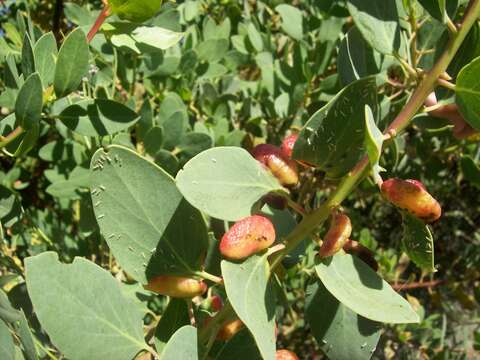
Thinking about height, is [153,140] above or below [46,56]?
below

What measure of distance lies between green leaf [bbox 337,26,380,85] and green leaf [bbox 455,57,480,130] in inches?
8.3

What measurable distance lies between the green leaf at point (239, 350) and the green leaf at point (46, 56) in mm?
541

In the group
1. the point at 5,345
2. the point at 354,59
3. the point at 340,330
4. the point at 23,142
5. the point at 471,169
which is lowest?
the point at 471,169

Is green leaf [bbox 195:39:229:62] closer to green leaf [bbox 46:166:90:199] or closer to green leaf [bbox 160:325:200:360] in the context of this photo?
green leaf [bbox 46:166:90:199]

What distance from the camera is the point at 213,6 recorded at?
7.43 ft

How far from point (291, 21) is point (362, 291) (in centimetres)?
118

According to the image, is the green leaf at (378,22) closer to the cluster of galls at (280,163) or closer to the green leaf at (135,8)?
the cluster of galls at (280,163)

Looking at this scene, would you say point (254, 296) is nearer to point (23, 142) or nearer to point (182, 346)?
point (182, 346)

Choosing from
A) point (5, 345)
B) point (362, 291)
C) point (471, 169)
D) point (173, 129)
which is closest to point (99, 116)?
point (173, 129)

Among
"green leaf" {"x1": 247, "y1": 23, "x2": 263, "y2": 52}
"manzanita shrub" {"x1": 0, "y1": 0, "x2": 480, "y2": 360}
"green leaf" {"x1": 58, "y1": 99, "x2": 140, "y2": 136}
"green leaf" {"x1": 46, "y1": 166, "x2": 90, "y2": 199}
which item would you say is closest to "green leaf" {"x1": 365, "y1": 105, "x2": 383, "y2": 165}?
"manzanita shrub" {"x1": 0, "y1": 0, "x2": 480, "y2": 360}

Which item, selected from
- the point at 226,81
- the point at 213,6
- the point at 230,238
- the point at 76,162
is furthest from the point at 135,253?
the point at 213,6

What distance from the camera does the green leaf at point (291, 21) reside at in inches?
69.0

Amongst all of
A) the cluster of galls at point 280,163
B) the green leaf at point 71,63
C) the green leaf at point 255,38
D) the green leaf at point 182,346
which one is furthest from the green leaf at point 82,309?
the green leaf at point 255,38

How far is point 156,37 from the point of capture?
112 cm
